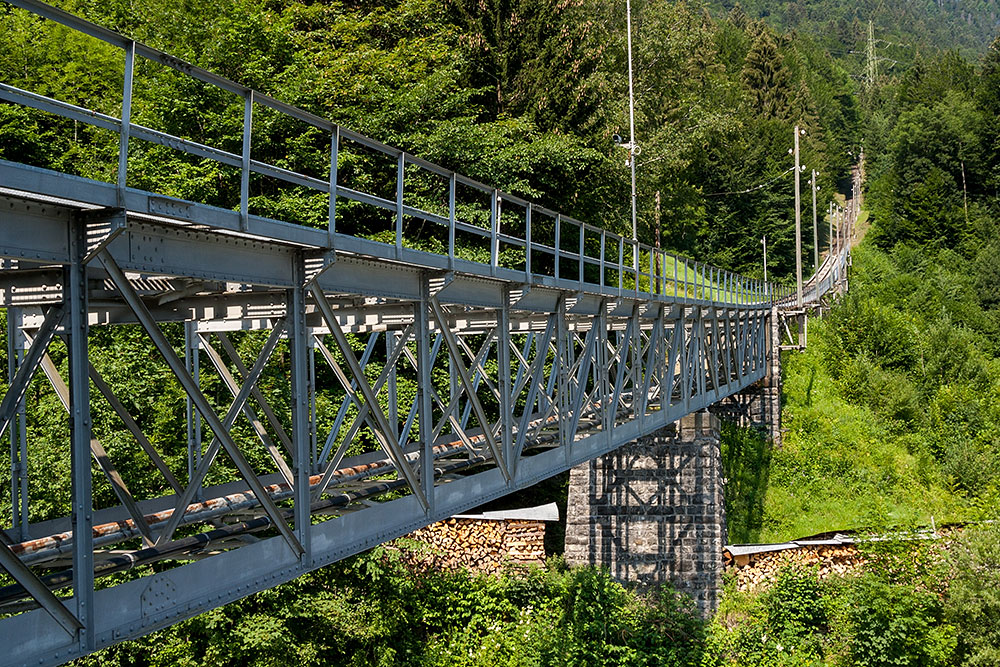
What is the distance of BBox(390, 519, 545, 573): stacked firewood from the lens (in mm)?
22891

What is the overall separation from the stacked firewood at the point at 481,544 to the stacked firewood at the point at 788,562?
16.3 feet

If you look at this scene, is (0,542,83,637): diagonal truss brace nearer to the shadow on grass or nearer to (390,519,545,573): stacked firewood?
(390,519,545,573): stacked firewood

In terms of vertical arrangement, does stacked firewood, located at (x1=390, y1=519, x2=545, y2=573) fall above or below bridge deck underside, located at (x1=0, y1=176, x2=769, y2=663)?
below

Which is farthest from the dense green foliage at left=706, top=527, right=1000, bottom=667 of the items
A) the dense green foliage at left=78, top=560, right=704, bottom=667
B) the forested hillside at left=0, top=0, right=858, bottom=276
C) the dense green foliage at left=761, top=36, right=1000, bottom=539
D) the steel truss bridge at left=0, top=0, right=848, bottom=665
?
the forested hillside at left=0, top=0, right=858, bottom=276

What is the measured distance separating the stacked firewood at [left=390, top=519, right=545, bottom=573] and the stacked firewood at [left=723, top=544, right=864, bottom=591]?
4.95 meters

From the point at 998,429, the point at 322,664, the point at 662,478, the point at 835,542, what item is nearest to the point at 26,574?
the point at 322,664

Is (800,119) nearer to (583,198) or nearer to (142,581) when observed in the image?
(583,198)

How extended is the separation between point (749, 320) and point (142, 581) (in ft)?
89.2

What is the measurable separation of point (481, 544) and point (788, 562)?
25.1 ft

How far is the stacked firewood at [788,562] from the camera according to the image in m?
24.3

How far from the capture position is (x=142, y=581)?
6.54 m

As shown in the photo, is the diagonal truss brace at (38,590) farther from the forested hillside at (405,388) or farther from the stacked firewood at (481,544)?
the stacked firewood at (481,544)

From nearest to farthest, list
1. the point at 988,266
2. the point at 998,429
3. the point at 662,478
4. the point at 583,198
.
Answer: the point at 662,478
the point at 583,198
the point at 998,429
the point at 988,266

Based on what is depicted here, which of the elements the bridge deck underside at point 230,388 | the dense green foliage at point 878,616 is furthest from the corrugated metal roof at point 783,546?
the bridge deck underside at point 230,388
